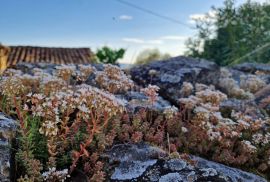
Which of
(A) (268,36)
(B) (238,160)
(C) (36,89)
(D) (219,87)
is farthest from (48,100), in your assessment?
(A) (268,36)

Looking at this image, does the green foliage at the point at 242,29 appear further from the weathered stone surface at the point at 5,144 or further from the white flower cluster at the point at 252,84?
the weathered stone surface at the point at 5,144

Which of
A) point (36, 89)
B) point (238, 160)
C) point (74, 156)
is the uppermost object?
point (36, 89)

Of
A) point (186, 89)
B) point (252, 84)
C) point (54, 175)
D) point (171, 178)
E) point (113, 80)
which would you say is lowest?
point (171, 178)

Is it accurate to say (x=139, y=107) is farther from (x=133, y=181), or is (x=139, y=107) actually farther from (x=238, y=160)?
(x=133, y=181)

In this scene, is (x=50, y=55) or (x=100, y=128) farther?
(x=50, y=55)

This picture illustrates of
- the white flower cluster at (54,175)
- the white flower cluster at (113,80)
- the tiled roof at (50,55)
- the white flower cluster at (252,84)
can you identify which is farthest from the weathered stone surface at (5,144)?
the tiled roof at (50,55)

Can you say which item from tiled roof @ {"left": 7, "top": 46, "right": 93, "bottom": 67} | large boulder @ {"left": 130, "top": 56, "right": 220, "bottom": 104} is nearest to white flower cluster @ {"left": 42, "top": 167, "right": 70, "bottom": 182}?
large boulder @ {"left": 130, "top": 56, "right": 220, "bottom": 104}

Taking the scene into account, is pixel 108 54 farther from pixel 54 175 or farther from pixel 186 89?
pixel 54 175

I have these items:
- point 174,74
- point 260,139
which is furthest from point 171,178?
point 174,74
